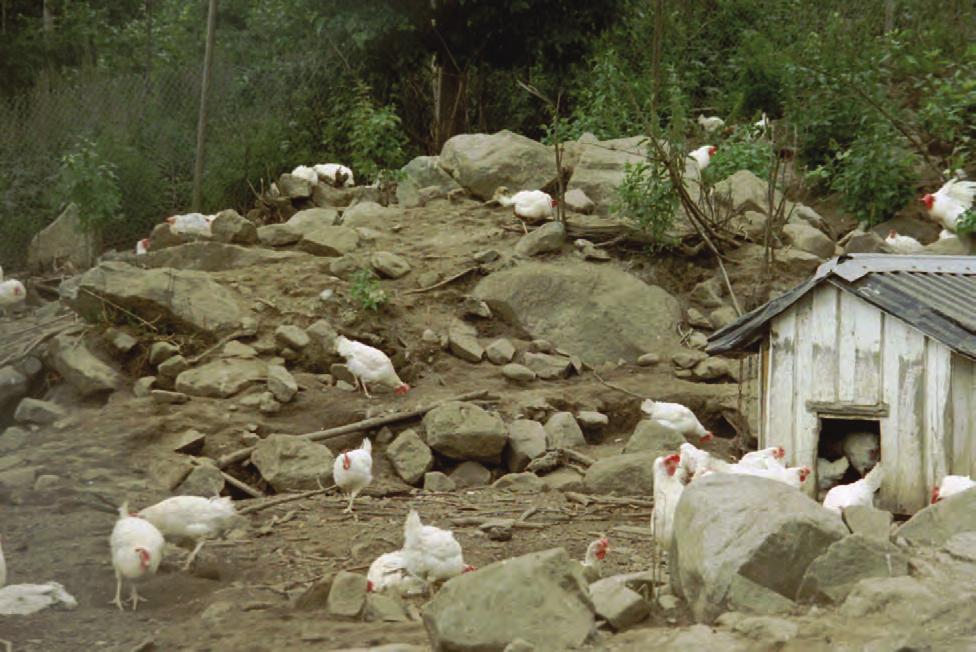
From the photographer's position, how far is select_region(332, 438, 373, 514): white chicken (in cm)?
832

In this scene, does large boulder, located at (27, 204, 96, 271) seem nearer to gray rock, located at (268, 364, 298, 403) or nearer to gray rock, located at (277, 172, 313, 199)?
gray rock, located at (277, 172, 313, 199)

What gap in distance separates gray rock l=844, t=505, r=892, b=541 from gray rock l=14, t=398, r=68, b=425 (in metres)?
6.31

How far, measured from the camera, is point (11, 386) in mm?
10438

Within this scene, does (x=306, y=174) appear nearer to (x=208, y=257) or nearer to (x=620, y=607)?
(x=208, y=257)

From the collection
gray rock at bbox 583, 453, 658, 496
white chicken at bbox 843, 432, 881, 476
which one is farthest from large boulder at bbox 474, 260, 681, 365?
white chicken at bbox 843, 432, 881, 476

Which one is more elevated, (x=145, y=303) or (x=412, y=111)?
(x=412, y=111)

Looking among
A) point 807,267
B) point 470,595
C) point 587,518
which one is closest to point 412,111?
point 807,267

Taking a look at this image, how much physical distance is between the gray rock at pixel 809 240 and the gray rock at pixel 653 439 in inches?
175

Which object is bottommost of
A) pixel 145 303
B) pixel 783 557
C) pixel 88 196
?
pixel 783 557

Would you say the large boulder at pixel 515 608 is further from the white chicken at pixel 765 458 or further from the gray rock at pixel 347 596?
the white chicken at pixel 765 458

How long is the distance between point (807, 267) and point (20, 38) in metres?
11.0

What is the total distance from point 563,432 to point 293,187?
619cm

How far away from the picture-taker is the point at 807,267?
41.8 ft

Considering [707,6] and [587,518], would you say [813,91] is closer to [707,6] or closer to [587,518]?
[707,6]
